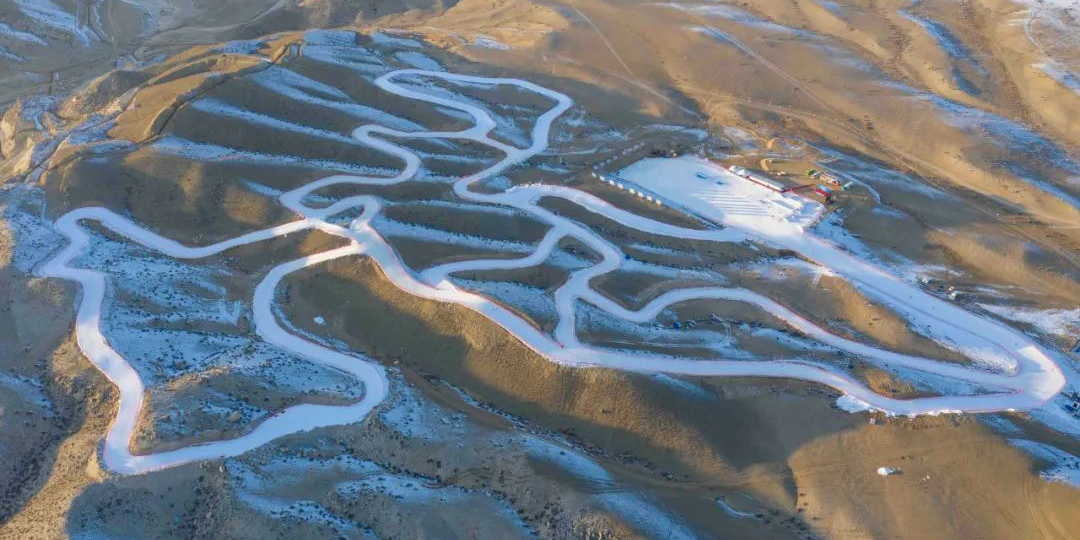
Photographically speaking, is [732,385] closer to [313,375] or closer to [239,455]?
[313,375]

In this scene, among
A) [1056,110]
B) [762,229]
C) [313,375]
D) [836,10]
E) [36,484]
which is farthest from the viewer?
[836,10]

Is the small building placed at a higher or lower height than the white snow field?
higher

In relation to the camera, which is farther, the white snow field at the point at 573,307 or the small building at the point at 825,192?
the small building at the point at 825,192

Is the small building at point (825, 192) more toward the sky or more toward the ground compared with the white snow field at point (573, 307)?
more toward the sky

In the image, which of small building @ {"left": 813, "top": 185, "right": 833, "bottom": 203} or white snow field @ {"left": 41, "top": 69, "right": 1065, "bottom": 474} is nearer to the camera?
white snow field @ {"left": 41, "top": 69, "right": 1065, "bottom": 474}

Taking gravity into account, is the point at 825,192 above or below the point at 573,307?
above

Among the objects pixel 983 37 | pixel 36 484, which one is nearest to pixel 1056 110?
pixel 983 37

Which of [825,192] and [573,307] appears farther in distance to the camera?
[825,192]

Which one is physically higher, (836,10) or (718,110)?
(836,10)
